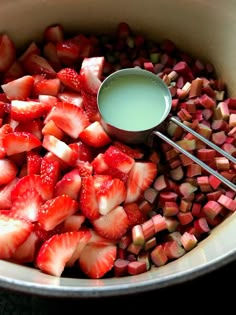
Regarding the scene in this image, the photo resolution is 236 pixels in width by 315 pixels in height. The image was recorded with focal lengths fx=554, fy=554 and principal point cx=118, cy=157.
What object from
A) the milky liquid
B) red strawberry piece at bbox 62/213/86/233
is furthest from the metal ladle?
red strawberry piece at bbox 62/213/86/233

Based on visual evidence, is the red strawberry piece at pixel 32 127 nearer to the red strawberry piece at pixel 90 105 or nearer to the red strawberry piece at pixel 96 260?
the red strawberry piece at pixel 90 105

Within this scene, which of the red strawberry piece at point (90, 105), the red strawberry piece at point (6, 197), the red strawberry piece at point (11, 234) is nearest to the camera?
the red strawberry piece at point (11, 234)

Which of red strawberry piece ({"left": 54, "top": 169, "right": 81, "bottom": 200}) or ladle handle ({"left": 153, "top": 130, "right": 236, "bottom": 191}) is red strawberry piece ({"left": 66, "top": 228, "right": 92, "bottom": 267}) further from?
ladle handle ({"left": 153, "top": 130, "right": 236, "bottom": 191})

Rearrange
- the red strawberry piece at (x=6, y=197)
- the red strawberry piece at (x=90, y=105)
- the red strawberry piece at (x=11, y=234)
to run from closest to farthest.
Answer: the red strawberry piece at (x=11, y=234) → the red strawberry piece at (x=6, y=197) → the red strawberry piece at (x=90, y=105)

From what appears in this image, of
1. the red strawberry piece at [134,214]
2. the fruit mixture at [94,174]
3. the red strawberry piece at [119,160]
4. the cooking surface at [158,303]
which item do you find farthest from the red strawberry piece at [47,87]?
the cooking surface at [158,303]

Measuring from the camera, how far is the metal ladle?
1.12 meters

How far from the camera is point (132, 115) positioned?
4.00 ft

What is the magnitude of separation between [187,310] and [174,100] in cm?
46

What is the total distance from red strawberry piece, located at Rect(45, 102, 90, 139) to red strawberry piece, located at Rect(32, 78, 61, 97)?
0.08 m

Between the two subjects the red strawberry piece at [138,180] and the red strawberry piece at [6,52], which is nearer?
the red strawberry piece at [138,180]

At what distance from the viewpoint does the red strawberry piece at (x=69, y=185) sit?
43.4 inches

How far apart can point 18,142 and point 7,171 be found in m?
0.07

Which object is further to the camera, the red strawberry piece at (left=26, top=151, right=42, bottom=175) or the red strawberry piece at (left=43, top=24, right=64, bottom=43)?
the red strawberry piece at (left=43, top=24, right=64, bottom=43)

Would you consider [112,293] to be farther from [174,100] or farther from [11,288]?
[174,100]
